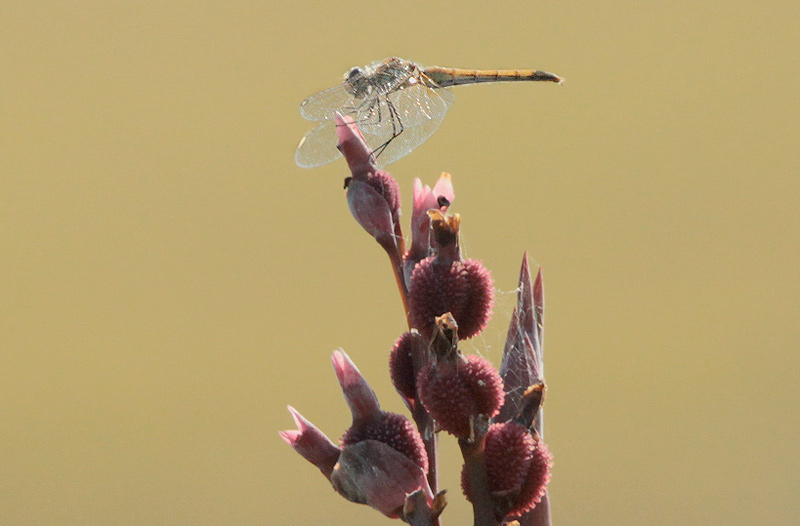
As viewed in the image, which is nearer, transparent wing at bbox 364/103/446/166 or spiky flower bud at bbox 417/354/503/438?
spiky flower bud at bbox 417/354/503/438

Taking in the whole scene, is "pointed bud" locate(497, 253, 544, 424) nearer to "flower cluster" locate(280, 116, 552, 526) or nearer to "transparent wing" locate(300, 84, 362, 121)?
"flower cluster" locate(280, 116, 552, 526)

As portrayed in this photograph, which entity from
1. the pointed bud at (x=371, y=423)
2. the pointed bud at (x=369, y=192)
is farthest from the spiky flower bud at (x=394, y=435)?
the pointed bud at (x=369, y=192)

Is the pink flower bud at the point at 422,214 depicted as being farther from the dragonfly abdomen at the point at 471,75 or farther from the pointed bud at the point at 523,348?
the dragonfly abdomen at the point at 471,75

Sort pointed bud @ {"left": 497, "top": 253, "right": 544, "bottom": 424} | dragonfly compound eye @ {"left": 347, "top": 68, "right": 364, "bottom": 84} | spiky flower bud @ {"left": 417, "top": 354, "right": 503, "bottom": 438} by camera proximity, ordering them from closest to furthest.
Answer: spiky flower bud @ {"left": 417, "top": 354, "right": 503, "bottom": 438} < pointed bud @ {"left": 497, "top": 253, "right": 544, "bottom": 424} < dragonfly compound eye @ {"left": 347, "top": 68, "right": 364, "bottom": 84}

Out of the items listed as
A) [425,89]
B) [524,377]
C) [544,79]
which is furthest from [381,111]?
[524,377]

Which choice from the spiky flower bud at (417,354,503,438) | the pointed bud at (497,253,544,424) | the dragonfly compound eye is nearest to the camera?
the spiky flower bud at (417,354,503,438)

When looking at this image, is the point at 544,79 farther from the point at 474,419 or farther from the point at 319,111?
the point at 474,419

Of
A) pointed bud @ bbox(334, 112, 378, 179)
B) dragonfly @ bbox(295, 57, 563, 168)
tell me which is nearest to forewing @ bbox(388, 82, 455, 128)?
dragonfly @ bbox(295, 57, 563, 168)

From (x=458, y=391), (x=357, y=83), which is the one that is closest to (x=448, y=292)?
(x=458, y=391)
